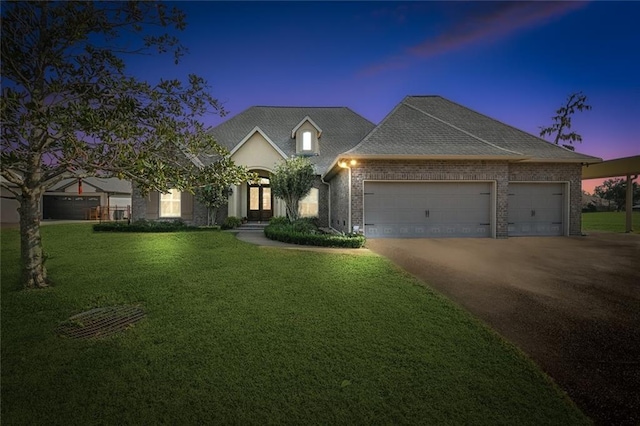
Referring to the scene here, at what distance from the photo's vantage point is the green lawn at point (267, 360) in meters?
2.75

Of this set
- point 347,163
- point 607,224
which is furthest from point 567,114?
point 347,163

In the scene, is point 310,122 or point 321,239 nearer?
point 321,239

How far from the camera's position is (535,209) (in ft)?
44.7

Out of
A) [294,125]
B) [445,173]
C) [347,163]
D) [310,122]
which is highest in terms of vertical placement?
[294,125]

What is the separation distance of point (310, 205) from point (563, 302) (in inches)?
540

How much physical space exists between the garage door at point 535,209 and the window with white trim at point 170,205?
17.3m

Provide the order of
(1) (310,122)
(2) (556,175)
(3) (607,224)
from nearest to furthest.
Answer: (2) (556,175) < (1) (310,122) < (3) (607,224)

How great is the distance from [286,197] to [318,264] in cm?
747

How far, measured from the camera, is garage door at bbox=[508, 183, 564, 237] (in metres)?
13.6

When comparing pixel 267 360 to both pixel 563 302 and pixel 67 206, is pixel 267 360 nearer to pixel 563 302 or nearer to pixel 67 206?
pixel 563 302

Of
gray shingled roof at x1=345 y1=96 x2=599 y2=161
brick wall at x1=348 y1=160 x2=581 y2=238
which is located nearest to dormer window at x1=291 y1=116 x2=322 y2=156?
gray shingled roof at x1=345 y1=96 x2=599 y2=161

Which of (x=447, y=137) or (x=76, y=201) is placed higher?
(x=447, y=137)

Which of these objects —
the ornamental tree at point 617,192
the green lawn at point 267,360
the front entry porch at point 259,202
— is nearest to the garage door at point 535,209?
the green lawn at point 267,360

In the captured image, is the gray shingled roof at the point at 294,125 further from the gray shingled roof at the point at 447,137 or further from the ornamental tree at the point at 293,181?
the gray shingled roof at the point at 447,137
